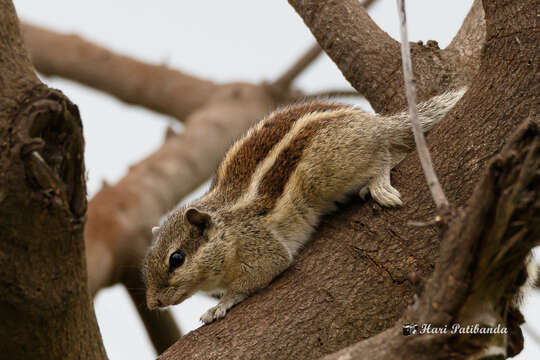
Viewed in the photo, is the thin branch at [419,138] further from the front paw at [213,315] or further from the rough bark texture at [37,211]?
the front paw at [213,315]

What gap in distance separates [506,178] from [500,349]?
0.73m

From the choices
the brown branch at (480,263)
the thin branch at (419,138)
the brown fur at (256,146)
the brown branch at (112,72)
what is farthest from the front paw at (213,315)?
the brown branch at (112,72)

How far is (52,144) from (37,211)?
0.27m

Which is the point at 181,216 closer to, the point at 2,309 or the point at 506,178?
the point at 2,309

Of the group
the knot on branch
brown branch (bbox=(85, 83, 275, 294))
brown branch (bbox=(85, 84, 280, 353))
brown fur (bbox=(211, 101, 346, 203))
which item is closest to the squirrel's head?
brown fur (bbox=(211, 101, 346, 203))

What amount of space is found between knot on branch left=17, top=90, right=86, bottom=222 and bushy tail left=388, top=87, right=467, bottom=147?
8.10 feet

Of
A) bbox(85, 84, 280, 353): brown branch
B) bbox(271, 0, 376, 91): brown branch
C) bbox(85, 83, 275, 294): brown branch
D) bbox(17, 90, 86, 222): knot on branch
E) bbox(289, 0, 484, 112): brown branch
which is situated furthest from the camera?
bbox(271, 0, 376, 91): brown branch

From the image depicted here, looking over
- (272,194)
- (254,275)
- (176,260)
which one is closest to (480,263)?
(254,275)

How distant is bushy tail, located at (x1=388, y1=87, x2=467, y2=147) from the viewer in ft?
14.2

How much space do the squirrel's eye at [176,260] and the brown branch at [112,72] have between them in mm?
5127

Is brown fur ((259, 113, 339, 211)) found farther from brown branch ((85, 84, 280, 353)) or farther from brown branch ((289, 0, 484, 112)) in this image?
brown branch ((85, 84, 280, 353))

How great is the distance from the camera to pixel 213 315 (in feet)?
13.0

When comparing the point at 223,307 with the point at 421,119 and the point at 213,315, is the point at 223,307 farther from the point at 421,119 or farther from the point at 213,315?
the point at 421,119

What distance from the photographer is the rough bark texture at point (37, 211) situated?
2.48m
